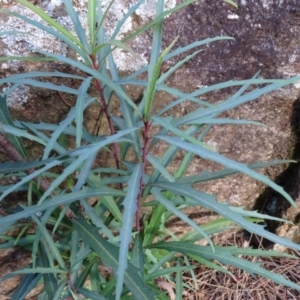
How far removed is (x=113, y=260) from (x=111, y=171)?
0.79ft

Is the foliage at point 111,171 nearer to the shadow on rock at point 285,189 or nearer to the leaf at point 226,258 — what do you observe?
the leaf at point 226,258

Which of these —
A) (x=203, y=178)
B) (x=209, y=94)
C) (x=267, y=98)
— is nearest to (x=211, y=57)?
(x=209, y=94)

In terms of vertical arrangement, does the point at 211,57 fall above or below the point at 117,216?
above

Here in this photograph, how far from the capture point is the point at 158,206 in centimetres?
121

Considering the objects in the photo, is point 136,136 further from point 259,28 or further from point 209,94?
point 259,28

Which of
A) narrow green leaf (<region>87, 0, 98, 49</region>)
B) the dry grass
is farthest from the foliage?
the dry grass

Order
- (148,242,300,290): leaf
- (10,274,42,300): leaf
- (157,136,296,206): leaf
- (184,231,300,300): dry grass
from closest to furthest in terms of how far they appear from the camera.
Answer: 1. (157,136,296,206): leaf
2. (148,242,300,290): leaf
3. (10,274,42,300): leaf
4. (184,231,300,300): dry grass

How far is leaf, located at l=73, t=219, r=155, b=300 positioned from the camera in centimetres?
88

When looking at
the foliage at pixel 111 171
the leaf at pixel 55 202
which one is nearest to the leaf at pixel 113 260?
the foliage at pixel 111 171

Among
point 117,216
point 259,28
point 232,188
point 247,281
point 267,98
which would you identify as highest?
point 259,28

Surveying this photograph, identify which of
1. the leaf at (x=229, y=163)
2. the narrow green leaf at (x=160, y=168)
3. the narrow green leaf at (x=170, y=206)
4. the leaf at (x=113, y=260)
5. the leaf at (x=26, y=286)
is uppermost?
the leaf at (x=229, y=163)

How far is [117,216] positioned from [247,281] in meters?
0.68

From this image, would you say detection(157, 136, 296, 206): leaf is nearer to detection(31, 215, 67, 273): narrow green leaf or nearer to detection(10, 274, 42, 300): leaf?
detection(31, 215, 67, 273): narrow green leaf

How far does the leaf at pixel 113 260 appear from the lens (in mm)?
875
